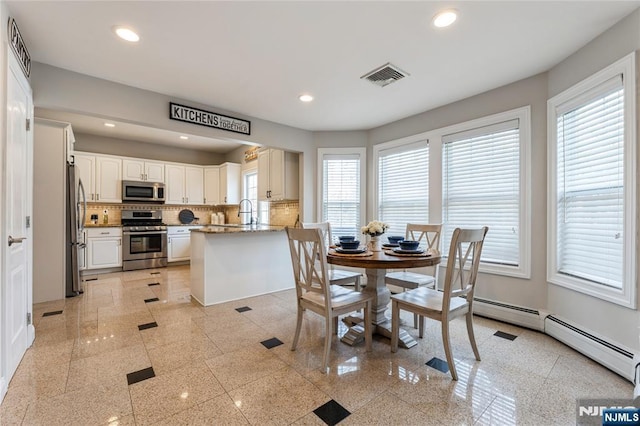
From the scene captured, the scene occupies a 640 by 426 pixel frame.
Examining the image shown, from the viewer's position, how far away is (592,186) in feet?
7.25

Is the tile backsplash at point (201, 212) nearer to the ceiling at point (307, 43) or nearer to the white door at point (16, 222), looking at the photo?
the ceiling at point (307, 43)

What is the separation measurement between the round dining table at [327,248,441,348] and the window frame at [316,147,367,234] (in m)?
1.90

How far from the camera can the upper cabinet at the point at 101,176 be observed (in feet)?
16.7

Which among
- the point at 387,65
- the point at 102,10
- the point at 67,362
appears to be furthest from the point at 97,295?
the point at 387,65

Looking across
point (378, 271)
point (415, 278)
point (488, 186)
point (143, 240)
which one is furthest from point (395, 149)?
point (143, 240)

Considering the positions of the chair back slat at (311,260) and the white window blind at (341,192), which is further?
the white window blind at (341,192)

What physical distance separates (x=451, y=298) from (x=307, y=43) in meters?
2.26

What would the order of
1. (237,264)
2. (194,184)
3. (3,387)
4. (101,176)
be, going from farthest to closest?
(194,184) < (101,176) < (237,264) < (3,387)

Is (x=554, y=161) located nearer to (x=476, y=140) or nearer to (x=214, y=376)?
(x=476, y=140)

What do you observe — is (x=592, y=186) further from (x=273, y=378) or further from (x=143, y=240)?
(x=143, y=240)

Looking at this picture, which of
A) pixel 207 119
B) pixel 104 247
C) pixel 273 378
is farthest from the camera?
pixel 104 247

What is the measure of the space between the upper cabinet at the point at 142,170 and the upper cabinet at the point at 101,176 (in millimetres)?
102

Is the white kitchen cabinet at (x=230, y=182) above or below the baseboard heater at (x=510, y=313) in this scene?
above

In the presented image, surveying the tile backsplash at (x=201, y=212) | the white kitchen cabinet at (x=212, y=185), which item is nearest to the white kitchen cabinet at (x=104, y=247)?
the tile backsplash at (x=201, y=212)
